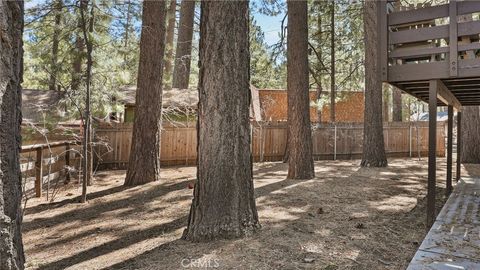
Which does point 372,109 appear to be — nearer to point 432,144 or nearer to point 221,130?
point 432,144

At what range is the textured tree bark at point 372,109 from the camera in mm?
A: 10500

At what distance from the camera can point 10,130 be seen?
1986 millimetres

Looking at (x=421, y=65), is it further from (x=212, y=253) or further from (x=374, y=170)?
(x=374, y=170)

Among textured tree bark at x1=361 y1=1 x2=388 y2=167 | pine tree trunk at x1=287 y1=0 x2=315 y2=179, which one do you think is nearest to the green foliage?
pine tree trunk at x1=287 y1=0 x2=315 y2=179

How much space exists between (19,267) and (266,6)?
39.4ft

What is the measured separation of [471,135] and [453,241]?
10.4m

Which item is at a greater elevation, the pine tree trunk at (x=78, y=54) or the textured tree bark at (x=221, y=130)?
the pine tree trunk at (x=78, y=54)

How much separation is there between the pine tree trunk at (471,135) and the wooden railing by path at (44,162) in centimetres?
1207

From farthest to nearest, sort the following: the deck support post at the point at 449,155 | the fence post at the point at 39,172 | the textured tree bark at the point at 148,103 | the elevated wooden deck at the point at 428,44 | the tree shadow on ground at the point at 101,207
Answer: the textured tree bark at the point at 148,103, the fence post at the point at 39,172, the deck support post at the point at 449,155, the tree shadow on ground at the point at 101,207, the elevated wooden deck at the point at 428,44

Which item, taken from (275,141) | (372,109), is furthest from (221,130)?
(275,141)

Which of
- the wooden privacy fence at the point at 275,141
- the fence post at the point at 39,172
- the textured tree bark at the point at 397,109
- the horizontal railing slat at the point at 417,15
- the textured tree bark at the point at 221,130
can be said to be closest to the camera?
the textured tree bark at the point at 221,130

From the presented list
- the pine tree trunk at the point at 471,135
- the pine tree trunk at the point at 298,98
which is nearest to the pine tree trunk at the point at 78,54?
the pine tree trunk at the point at 298,98

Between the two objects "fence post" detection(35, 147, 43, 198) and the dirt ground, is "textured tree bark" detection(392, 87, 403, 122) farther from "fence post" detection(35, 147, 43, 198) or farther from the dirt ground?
"fence post" detection(35, 147, 43, 198)

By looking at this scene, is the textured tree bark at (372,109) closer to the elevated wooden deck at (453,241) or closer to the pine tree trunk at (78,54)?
the elevated wooden deck at (453,241)
